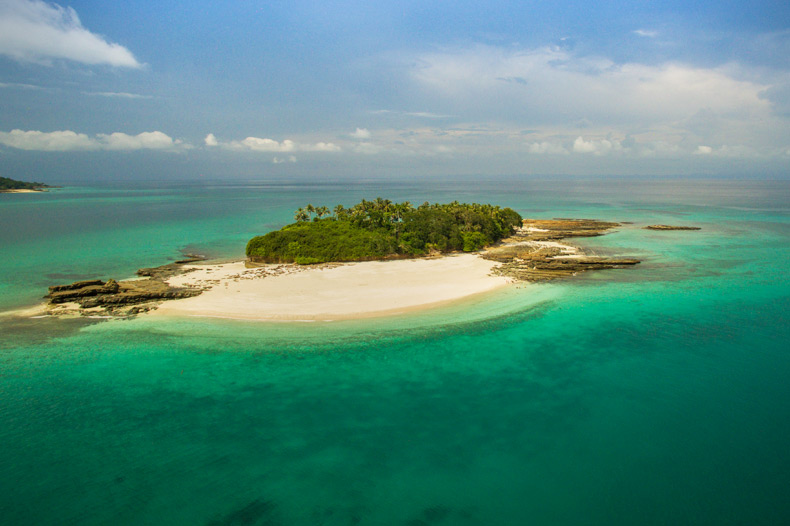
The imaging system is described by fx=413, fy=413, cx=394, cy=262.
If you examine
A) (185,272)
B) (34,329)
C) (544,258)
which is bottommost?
(34,329)

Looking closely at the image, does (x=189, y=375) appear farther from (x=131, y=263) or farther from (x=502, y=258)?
(x=502, y=258)

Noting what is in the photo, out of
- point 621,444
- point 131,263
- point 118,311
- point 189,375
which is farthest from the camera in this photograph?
point 131,263

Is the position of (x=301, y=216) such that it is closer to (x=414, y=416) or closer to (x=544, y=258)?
(x=544, y=258)

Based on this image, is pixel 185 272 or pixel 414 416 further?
pixel 185 272

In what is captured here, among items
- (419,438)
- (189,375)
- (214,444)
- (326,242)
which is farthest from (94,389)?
(326,242)

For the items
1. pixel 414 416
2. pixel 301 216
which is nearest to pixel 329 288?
pixel 414 416

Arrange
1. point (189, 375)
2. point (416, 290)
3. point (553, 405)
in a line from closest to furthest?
point (553, 405)
point (189, 375)
point (416, 290)

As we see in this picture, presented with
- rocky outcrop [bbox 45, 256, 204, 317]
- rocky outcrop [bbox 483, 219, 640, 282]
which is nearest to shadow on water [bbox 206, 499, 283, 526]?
rocky outcrop [bbox 45, 256, 204, 317]

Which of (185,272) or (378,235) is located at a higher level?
(378,235)
